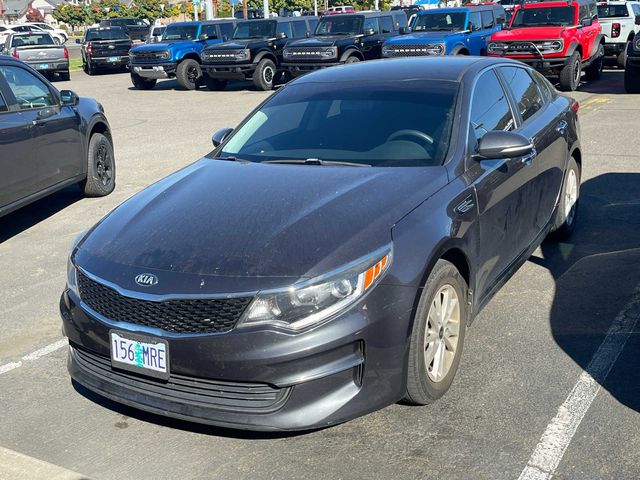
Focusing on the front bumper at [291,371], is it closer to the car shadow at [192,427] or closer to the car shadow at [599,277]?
the car shadow at [192,427]

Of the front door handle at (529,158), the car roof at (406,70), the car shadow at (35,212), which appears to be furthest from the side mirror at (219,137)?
the car shadow at (35,212)

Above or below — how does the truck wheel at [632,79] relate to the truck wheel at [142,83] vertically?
above

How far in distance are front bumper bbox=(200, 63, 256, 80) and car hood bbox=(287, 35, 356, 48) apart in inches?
49.5

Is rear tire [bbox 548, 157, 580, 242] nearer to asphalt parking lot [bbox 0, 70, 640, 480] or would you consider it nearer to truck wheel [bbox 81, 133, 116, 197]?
asphalt parking lot [bbox 0, 70, 640, 480]

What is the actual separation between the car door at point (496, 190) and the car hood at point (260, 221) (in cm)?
37

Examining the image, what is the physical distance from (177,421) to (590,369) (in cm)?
219

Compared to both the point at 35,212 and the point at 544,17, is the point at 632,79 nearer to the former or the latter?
the point at 544,17

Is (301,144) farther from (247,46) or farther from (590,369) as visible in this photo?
(247,46)

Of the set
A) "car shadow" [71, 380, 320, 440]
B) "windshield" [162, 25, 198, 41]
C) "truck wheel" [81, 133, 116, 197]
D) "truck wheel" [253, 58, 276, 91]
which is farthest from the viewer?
"windshield" [162, 25, 198, 41]

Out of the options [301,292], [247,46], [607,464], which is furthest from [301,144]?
[247,46]

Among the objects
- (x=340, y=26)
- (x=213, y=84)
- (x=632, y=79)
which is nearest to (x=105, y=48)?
(x=213, y=84)

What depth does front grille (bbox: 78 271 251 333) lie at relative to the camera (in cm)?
342

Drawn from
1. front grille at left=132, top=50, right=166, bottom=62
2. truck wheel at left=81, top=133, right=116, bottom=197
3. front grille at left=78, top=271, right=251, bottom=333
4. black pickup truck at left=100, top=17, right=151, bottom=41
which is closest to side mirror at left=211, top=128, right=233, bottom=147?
front grille at left=78, top=271, right=251, bottom=333

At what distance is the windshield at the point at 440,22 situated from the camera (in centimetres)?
2014
